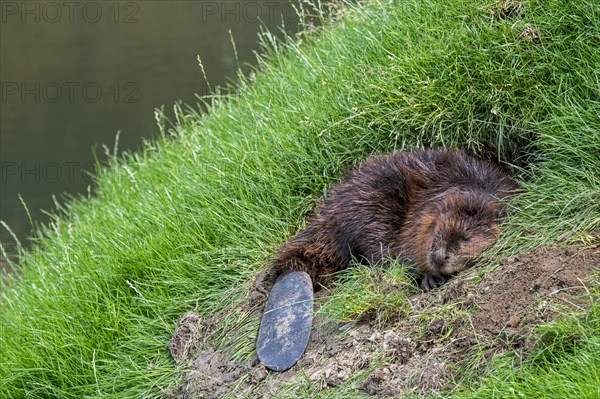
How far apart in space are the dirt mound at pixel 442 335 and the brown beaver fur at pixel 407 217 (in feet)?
0.61

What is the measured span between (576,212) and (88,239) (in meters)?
2.85

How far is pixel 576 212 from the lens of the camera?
3.80 metres

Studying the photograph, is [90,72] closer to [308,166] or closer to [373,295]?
[308,166]

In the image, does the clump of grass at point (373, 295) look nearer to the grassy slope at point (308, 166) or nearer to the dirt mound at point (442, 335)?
the dirt mound at point (442, 335)

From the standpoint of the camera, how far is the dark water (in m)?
10.6

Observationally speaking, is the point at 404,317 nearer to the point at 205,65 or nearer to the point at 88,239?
the point at 88,239

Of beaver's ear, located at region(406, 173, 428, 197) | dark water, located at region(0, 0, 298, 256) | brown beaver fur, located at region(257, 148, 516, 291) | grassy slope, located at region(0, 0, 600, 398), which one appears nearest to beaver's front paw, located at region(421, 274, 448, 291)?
brown beaver fur, located at region(257, 148, 516, 291)

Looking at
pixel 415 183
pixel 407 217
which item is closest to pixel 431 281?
pixel 407 217

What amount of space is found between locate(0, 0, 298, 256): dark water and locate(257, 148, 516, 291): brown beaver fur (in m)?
5.48

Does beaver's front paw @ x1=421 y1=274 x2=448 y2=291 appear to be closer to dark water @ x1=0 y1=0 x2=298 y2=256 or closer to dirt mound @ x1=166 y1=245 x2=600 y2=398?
dirt mound @ x1=166 y1=245 x2=600 y2=398

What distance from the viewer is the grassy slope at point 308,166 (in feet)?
14.0

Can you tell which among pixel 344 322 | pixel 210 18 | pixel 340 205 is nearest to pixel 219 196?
pixel 340 205

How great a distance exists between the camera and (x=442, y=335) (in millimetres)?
3506

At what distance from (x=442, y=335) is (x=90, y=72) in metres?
9.44
